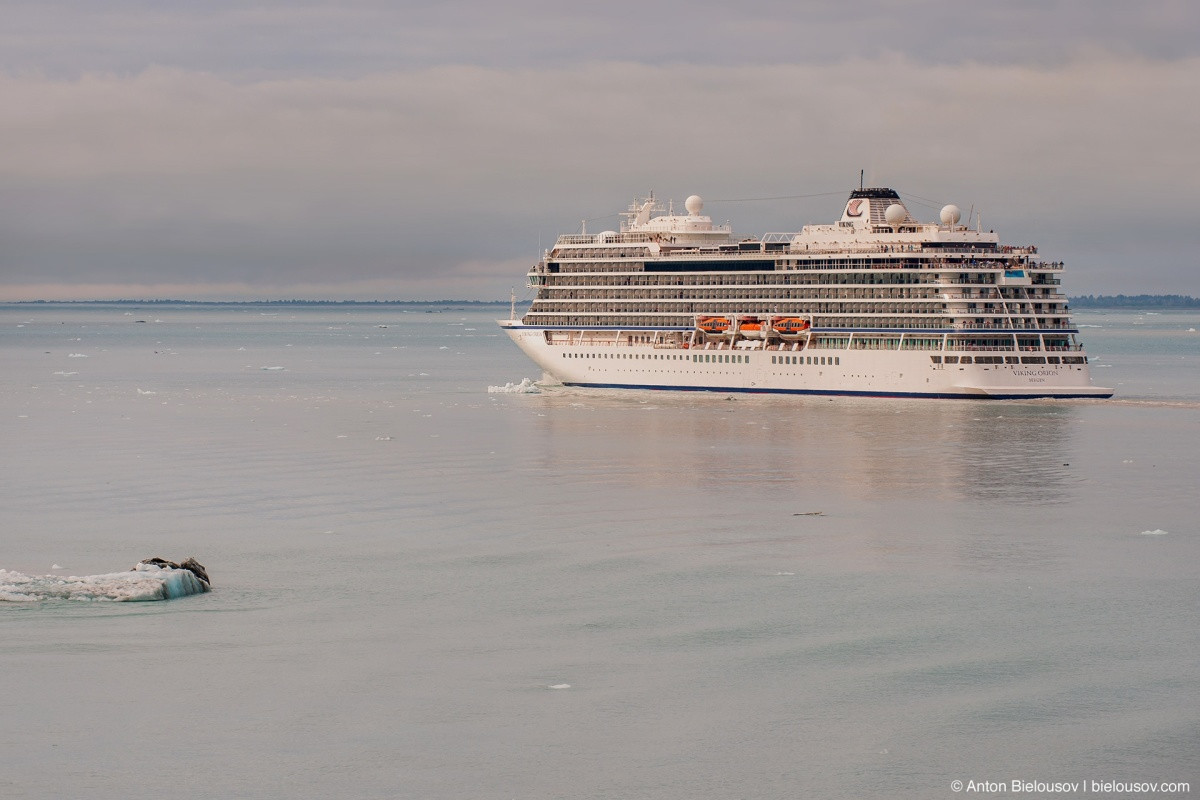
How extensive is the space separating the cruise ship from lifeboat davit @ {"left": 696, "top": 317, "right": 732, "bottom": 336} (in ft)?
0.23

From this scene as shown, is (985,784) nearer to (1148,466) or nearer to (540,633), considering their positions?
(540,633)

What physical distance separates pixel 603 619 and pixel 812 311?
5041cm

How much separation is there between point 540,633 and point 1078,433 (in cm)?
3468

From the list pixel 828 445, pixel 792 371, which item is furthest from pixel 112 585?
pixel 792 371

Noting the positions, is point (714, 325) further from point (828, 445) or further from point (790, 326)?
point (828, 445)

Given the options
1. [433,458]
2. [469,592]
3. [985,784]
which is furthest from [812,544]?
[433,458]

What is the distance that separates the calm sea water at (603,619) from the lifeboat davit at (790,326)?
2290 centimetres

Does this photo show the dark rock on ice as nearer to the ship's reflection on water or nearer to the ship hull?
the ship's reflection on water

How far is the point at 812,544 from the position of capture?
96.1ft

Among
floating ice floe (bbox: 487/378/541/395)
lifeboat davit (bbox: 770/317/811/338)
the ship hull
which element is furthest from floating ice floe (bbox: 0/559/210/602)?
lifeboat davit (bbox: 770/317/811/338)

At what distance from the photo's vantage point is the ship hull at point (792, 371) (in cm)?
6619

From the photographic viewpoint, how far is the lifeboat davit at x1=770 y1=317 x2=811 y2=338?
7175 centimetres

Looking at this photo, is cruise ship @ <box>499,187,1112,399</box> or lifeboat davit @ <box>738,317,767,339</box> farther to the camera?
lifeboat davit @ <box>738,317,767,339</box>

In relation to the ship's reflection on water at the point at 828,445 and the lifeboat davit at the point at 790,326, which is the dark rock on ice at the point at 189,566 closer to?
the ship's reflection on water at the point at 828,445
